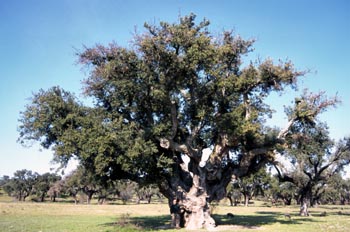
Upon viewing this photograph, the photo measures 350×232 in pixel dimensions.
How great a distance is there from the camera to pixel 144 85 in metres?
24.8

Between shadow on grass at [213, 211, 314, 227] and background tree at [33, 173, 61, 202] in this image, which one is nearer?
shadow on grass at [213, 211, 314, 227]

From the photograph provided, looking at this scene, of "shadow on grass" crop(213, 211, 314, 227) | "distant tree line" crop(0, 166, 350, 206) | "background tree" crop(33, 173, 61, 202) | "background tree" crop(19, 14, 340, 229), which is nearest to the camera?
"background tree" crop(19, 14, 340, 229)

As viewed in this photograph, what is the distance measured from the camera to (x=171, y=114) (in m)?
26.7

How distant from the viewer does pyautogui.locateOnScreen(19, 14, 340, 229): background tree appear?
76.8 feet

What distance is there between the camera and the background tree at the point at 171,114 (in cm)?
2341

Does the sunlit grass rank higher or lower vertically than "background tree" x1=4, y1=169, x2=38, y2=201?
lower

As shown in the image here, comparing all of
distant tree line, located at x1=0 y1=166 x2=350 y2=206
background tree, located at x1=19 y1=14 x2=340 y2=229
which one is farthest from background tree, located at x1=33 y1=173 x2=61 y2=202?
background tree, located at x1=19 y1=14 x2=340 y2=229

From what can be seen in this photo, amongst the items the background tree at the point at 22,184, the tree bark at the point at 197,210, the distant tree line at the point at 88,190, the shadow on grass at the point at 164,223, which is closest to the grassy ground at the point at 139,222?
the shadow on grass at the point at 164,223

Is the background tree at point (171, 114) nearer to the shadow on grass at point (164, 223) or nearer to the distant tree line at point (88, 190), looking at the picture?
the shadow on grass at point (164, 223)

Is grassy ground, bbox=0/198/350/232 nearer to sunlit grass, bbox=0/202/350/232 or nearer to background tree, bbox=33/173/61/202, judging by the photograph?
sunlit grass, bbox=0/202/350/232

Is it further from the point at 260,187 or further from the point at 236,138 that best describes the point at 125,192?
the point at 236,138

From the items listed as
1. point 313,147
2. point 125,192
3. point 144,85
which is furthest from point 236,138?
point 125,192

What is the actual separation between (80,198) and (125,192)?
1544cm

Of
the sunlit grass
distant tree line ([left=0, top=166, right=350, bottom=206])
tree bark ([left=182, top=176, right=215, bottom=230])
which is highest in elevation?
distant tree line ([left=0, top=166, right=350, bottom=206])
